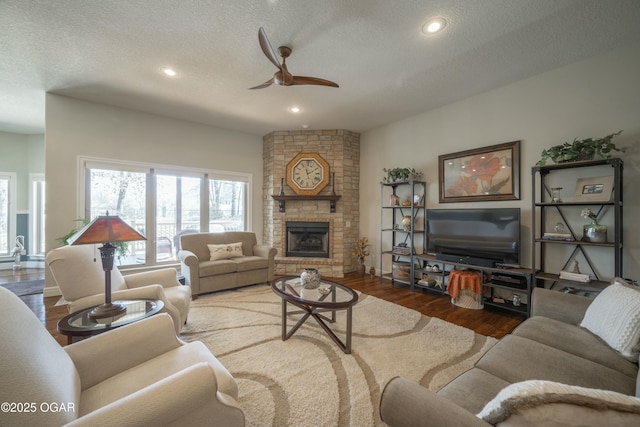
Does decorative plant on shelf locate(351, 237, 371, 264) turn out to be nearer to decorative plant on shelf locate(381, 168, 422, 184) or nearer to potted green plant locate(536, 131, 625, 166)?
decorative plant on shelf locate(381, 168, 422, 184)

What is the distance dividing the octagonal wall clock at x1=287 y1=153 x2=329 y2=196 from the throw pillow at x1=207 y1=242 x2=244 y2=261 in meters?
1.66

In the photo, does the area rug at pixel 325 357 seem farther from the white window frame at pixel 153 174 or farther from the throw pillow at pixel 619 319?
the white window frame at pixel 153 174

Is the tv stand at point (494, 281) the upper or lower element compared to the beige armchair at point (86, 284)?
lower

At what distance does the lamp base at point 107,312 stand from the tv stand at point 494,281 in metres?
3.60

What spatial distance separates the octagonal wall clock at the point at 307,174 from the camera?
5.02 meters

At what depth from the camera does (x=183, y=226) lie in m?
4.80

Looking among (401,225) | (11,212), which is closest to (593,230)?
(401,225)

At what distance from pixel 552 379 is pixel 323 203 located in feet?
13.7

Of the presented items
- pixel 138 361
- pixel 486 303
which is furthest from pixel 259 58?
pixel 486 303

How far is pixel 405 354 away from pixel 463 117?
342cm

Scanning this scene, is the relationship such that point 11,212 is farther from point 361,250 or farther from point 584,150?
point 584,150

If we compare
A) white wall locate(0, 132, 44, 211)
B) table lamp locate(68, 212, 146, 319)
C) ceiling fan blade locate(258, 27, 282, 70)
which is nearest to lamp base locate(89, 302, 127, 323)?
table lamp locate(68, 212, 146, 319)

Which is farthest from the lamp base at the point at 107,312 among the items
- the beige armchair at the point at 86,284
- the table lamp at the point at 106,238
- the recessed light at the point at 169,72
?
the recessed light at the point at 169,72

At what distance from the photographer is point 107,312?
1716 millimetres
